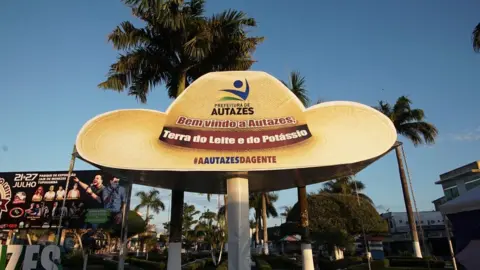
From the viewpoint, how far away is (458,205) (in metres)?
7.32

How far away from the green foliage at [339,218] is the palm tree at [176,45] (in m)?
17.5

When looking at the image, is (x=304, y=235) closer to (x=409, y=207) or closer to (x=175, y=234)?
(x=175, y=234)

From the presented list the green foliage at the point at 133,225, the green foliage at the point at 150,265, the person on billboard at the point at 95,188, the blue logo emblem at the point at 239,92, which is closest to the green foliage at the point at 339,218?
the green foliage at the point at 150,265

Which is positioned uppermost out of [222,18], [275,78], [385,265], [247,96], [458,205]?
[222,18]

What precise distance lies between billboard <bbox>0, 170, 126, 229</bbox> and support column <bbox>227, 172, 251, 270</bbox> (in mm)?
34716

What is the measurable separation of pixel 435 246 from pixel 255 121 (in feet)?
170

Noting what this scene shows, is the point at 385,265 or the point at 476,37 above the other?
the point at 476,37

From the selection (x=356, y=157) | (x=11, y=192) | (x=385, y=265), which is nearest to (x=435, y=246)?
(x=385, y=265)

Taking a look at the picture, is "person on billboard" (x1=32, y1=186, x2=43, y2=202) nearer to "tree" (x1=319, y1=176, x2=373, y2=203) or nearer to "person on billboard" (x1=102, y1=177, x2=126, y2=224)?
"person on billboard" (x1=102, y1=177, x2=126, y2=224)

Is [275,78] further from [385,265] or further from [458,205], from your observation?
[385,265]

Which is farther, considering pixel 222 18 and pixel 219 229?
pixel 219 229

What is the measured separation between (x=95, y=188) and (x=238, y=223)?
37256mm

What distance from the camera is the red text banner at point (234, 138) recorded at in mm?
11016

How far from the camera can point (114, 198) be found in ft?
140
